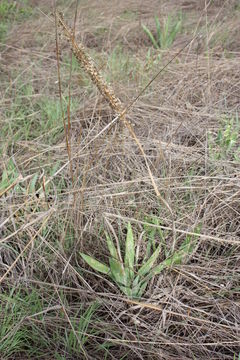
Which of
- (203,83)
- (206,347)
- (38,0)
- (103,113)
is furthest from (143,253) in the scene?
(38,0)

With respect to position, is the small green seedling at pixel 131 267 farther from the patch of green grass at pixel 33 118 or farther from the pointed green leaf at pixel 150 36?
the pointed green leaf at pixel 150 36

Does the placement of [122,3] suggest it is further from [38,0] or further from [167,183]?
[167,183]

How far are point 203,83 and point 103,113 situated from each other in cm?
63

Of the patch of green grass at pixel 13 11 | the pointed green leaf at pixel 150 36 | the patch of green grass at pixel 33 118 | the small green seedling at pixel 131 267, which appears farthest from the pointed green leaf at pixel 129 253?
the patch of green grass at pixel 13 11

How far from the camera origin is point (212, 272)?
1.33 m

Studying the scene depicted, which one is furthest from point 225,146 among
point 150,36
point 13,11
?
point 13,11

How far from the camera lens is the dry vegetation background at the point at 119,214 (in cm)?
115

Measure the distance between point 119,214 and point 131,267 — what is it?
23 centimetres

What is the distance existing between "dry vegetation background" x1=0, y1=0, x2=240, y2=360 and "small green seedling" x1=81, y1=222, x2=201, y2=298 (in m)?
0.03

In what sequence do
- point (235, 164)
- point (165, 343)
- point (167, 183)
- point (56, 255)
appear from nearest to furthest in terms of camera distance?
point (165, 343), point (56, 255), point (167, 183), point (235, 164)

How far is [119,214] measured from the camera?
1.39 m

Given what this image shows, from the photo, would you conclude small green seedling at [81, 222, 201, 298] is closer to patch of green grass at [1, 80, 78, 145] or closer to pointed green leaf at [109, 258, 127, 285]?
pointed green leaf at [109, 258, 127, 285]

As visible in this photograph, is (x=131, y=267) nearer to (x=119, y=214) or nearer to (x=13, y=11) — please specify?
(x=119, y=214)

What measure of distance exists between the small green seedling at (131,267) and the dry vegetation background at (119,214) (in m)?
0.03
